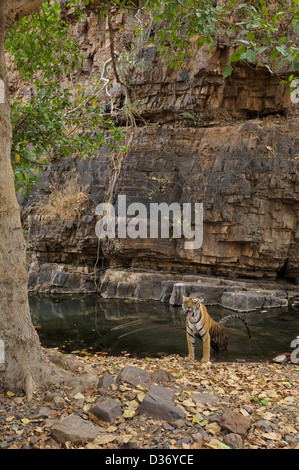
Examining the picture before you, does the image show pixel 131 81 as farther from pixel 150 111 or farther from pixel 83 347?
pixel 83 347

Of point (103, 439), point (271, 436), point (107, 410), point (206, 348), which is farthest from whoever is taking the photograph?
point (206, 348)

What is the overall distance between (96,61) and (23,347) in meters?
21.1

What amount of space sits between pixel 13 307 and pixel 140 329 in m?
6.53

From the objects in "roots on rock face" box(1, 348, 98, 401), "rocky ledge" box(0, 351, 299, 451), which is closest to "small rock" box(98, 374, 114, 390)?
"rocky ledge" box(0, 351, 299, 451)

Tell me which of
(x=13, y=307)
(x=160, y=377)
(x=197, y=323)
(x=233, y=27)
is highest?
(x=233, y=27)

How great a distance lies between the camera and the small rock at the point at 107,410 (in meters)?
2.96

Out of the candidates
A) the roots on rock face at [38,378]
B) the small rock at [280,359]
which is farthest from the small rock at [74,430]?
the small rock at [280,359]

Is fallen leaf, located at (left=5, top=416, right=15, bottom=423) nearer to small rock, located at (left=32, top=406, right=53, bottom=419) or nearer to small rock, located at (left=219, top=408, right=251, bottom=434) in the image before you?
small rock, located at (left=32, top=406, right=53, bottom=419)

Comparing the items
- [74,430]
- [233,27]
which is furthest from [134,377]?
[233,27]

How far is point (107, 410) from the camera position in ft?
9.78

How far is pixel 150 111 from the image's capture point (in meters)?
17.2

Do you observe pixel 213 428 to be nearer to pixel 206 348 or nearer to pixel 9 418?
pixel 9 418

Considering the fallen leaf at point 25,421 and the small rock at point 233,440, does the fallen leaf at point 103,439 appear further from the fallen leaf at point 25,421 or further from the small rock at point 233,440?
the small rock at point 233,440
